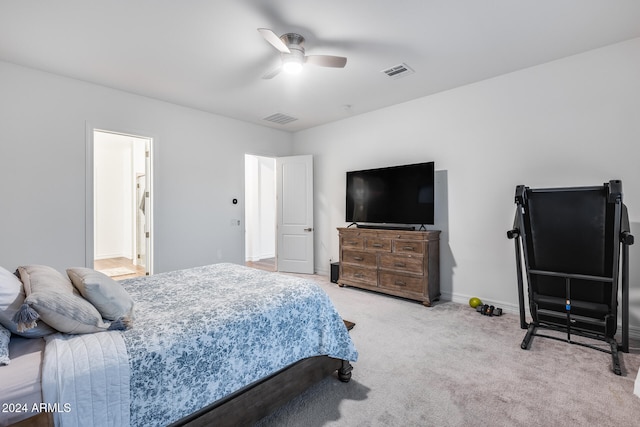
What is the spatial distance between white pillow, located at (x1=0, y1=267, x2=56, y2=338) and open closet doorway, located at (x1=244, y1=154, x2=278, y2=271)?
566 centimetres

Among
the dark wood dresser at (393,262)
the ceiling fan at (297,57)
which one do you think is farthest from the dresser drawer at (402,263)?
the ceiling fan at (297,57)

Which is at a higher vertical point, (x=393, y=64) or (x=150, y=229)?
(x=393, y=64)

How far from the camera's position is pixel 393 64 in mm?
3307

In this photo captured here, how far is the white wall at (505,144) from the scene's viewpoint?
2906 mm

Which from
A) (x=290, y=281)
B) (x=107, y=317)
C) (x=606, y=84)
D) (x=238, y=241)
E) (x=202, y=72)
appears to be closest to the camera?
(x=107, y=317)

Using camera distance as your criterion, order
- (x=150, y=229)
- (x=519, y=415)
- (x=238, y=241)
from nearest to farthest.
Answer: (x=519, y=415) → (x=150, y=229) → (x=238, y=241)

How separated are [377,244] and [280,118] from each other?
277 centimetres

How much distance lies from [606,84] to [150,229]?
565 cm

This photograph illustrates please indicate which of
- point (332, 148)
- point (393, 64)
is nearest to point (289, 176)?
point (332, 148)

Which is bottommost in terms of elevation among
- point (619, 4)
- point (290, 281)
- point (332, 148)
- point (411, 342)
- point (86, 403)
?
point (411, 342)

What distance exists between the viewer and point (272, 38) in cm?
242

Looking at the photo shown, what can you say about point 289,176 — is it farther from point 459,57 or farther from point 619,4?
point 619,4

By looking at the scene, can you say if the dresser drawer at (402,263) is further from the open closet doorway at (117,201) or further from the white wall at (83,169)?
the open closet doorway at (117,201)

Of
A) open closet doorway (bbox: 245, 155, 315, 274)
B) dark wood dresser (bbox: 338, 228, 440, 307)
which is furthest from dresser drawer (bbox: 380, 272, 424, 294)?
open closet doorway (bbox: 245, 155, 315, 274)
